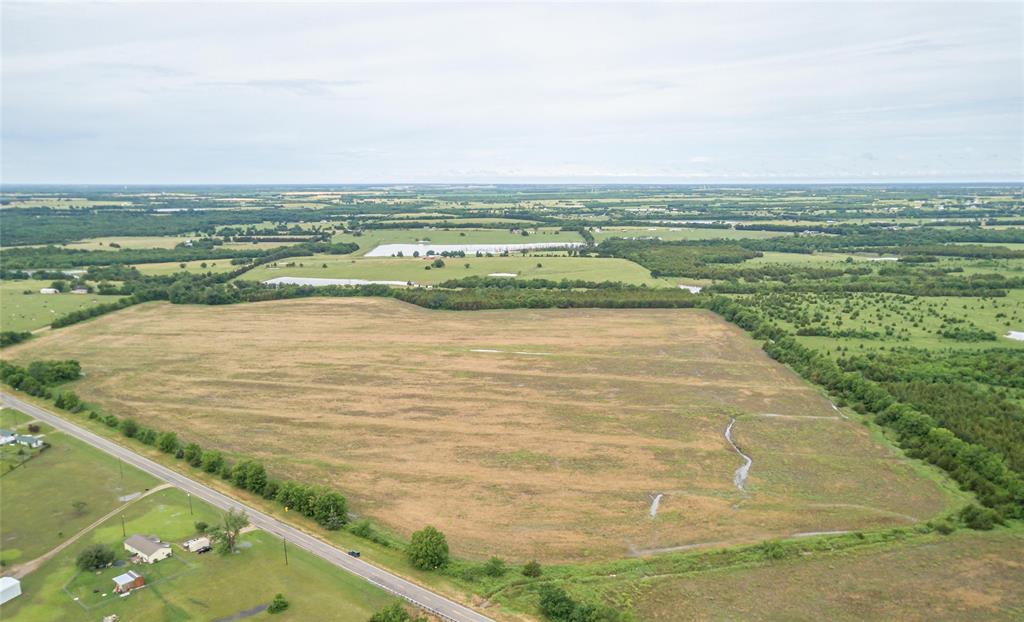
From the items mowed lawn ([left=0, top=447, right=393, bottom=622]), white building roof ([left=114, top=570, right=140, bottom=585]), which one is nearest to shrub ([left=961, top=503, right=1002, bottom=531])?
mowed lawn ([left=0, top=447, right=393, bottom=622])

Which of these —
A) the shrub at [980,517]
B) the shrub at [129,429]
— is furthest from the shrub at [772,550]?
the shrub at [129,429]

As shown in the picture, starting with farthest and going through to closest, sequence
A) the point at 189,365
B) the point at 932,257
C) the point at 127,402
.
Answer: the point at 932,257
the point at 189,365
the point at 127,402

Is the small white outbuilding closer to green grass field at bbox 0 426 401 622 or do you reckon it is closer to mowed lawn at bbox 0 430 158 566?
green grass field at bbox 0 426 401 622

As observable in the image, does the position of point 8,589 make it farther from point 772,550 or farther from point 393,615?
point 772,550

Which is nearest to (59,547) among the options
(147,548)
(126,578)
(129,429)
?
(147,548)

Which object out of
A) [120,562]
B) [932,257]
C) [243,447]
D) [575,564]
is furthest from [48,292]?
[932,257]

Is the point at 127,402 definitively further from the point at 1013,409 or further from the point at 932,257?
the point at 932,257
